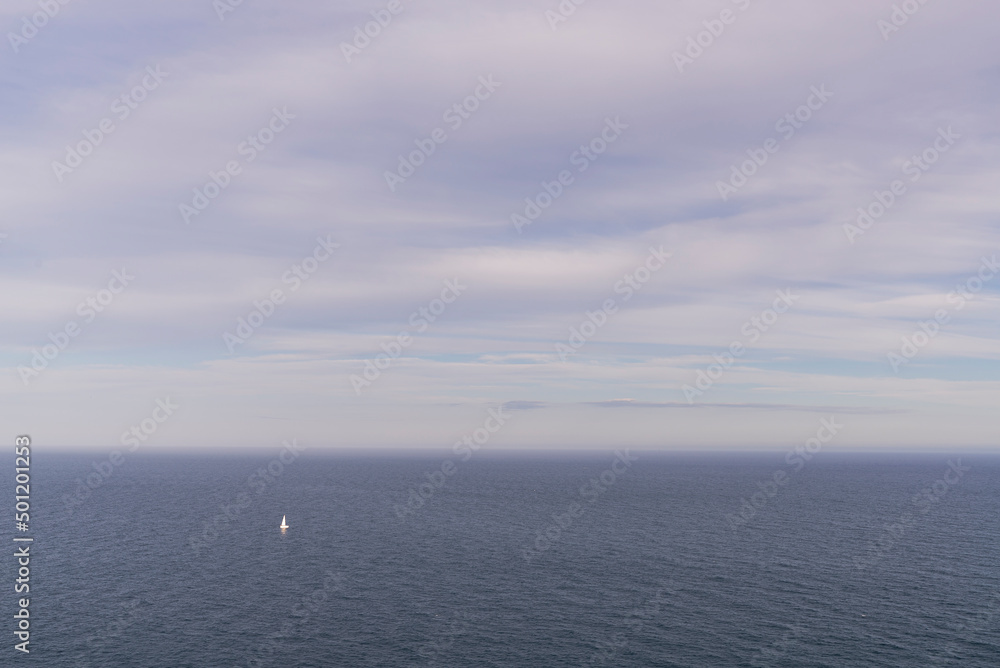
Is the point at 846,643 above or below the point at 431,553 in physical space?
below

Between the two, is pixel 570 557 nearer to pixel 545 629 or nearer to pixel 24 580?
pixel 545 629

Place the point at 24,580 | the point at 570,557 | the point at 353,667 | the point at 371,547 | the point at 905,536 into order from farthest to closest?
1. the point at 905,536
2. the point at 371,547
3. the point at 570,557
4. the point at 24,580
5. the point at 353,667

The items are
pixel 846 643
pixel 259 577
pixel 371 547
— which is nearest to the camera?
pixel 846 643

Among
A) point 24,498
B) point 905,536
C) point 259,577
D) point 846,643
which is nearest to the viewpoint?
point 24,498

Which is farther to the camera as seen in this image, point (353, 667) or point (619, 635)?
point (619, 635)

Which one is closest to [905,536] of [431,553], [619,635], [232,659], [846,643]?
[846,643]

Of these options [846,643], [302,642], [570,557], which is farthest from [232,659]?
[846,643]

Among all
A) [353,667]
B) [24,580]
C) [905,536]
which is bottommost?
[353,667]

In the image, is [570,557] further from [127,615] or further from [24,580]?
[24,580]

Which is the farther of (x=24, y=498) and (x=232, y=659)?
(x=232, y=659)
